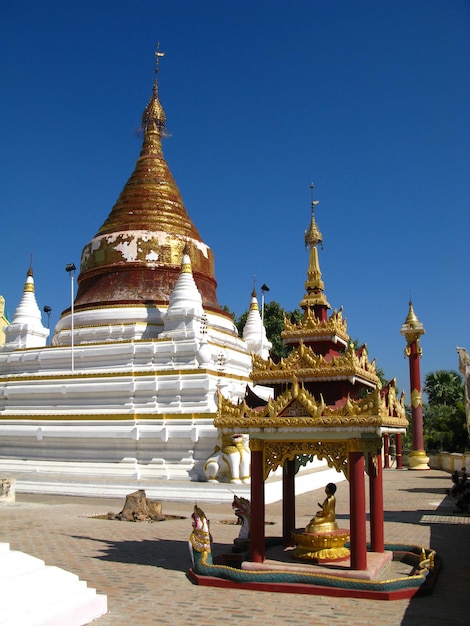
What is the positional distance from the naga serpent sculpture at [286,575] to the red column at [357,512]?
431 millimetres

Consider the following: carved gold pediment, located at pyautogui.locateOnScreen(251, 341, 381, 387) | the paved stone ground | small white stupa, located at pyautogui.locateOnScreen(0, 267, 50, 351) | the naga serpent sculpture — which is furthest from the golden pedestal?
small white stupa, located at pyautogui.locateOnScreen(0, 267, 50, 351)

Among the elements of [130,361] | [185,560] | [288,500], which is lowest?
[185,560]

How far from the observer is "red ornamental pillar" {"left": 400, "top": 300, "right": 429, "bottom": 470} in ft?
114

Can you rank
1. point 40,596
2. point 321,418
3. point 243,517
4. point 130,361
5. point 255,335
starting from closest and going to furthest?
point 40,596 → point 321,418 → point 243,517 → point 130,361 → point 255,335

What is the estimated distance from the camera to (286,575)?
9.42 m

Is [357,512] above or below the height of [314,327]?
below

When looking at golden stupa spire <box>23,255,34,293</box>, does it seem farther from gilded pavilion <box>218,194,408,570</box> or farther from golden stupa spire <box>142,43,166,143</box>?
gilded pavilion <box>218,194,408,570</box>

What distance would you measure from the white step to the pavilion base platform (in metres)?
2.15

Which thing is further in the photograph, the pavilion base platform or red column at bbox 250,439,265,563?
red column at bbox 250,439,265,563

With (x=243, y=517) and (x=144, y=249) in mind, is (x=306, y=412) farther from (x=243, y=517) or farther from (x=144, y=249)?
(x=144, y=249)

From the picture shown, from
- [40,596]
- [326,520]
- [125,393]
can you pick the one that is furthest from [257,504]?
[125,393]

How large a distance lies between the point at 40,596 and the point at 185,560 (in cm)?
446

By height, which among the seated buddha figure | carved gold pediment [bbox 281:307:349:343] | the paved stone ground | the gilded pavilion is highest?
carved gold pediment [bbox 281:307:349:343]

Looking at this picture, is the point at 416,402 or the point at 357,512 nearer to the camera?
the point at 357,512
